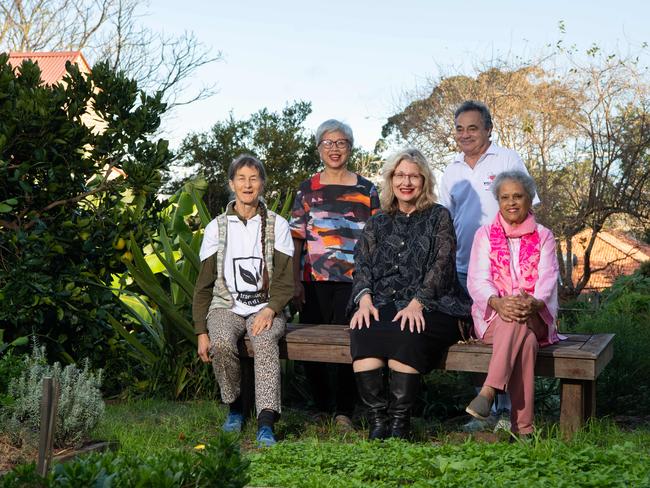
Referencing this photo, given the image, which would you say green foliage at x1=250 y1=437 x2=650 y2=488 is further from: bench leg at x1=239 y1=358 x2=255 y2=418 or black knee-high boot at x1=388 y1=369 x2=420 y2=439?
bench leg at x1=239 y1=358 x2=255 y2=418

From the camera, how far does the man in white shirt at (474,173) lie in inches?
223

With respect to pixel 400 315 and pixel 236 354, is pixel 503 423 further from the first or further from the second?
pixel 236 354

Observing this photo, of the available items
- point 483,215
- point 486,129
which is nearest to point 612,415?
point 483,215

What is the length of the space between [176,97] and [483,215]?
66.9 feet

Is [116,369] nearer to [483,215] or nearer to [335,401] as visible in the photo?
[335,401]

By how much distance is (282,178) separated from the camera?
24641mm

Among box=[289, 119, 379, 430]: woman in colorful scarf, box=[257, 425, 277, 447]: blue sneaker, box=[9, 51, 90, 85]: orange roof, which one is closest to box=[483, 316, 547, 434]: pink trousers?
box=[289, 119, 379, 430]: woman in colorful scarf

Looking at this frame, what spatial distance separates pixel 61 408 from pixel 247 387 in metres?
1.55

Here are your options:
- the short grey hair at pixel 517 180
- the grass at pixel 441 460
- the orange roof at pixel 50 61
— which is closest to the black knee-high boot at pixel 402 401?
the grass at pixel 441 460

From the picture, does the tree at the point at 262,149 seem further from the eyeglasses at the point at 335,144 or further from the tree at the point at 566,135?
the eyeglasses at the point at 335,144

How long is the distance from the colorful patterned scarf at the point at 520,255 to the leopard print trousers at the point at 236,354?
1.39 meters

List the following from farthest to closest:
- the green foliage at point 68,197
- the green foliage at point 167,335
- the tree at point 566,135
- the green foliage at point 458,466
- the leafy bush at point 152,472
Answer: the tree at point 566,135
the green foliage at point 167,335
the green foliage at point 68,197
the green foliage at point 458,466
the leafy bush at point 152,472

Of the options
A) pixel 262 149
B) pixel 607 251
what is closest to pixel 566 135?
pixel 607 251

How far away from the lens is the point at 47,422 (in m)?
2.88
